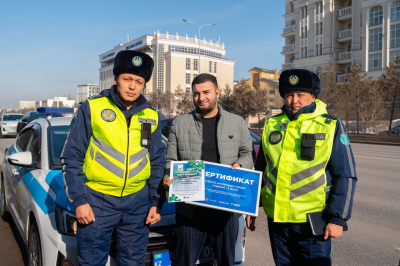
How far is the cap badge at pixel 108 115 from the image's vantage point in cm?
263

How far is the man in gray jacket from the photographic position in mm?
2891

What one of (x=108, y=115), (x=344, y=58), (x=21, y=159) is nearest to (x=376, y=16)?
(x=344, y=58)

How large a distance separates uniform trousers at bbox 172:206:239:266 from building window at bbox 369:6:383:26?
50.8 m

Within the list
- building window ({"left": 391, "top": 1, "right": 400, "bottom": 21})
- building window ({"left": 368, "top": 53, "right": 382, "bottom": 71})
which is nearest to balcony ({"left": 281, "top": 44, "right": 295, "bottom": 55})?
building window ({"left": 368, "top": 53, "right": 382, "bottom": 71})

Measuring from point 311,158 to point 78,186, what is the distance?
169 centimetres

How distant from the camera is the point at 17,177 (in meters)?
4.34

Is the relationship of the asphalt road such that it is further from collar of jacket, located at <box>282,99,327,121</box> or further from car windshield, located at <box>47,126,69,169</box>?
collar of jacket, located at <box>282,99,327,121</box>

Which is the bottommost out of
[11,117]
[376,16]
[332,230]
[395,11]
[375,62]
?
[332,230]

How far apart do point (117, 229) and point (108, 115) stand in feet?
2.96

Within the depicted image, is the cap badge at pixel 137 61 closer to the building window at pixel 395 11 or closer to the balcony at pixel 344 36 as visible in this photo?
the building window at pixel 395 11

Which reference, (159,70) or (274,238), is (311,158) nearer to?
(274,238)

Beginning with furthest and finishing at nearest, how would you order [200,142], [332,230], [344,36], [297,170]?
1. [344,36]
2. [200,142]
3. [297,170]
4. [332,230]

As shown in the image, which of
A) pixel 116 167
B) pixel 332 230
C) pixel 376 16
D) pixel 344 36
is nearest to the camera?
pixel 332 230

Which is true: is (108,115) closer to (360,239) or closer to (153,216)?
(153,216)
